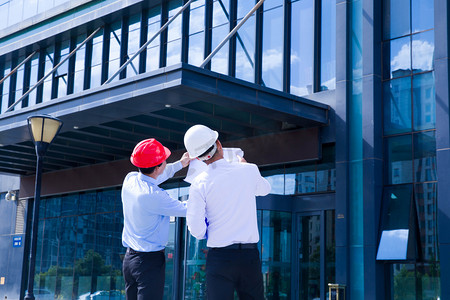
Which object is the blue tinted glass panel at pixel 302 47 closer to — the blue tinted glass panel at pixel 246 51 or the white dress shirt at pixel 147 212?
the blue tinted glass panel at pixel 246 51

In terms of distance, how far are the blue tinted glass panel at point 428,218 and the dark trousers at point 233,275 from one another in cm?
1085

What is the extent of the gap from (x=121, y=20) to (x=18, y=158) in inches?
233

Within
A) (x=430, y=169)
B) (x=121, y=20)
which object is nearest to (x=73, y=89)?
(x=121, y=20)

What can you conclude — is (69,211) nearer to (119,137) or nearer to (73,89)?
(73,89)

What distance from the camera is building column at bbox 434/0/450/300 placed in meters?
13.9

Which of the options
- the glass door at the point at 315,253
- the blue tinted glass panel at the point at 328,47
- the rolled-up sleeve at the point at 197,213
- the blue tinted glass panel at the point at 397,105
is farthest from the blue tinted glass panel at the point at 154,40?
the rolled-up sleeve at the point at 197,213

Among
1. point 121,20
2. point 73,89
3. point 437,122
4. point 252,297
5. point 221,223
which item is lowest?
point 252,297

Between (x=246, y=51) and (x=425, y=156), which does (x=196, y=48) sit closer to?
(x=246, y=51)

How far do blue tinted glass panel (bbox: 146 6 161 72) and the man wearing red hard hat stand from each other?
1602 centimetres

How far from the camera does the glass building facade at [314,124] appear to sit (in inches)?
575

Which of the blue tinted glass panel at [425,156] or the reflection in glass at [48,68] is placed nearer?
the blue tinted glass panel at [425,156]

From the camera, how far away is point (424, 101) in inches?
585

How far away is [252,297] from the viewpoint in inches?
175

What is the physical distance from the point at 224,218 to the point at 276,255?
1255 cm
